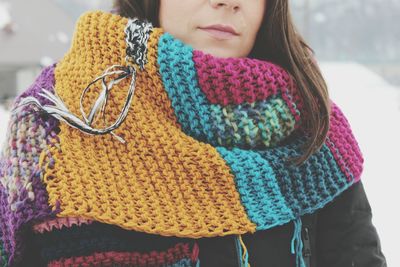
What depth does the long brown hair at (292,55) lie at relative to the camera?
0.98 m

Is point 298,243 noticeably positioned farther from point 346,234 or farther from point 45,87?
point 45,87

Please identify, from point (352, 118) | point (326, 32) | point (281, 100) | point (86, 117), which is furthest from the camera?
point (326, 32)

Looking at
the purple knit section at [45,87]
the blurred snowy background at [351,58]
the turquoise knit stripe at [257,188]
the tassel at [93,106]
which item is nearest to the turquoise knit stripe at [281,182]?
the turquoise knit stripe at [257,188]

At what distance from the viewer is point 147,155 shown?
2.85ft

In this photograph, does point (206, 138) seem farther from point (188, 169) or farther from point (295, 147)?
point (295, 147)

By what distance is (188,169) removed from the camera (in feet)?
2.87

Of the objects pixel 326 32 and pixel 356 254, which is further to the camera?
pixel 326 32

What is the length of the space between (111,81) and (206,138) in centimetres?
20

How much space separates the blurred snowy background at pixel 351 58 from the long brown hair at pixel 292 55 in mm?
205

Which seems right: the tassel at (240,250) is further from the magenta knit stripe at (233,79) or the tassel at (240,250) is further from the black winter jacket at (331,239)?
the magenta knit stripe at (233,79)

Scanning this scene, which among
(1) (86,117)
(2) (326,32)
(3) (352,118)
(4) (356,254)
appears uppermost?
(2) (326,32)

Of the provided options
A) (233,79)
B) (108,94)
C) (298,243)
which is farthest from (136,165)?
(298,243)

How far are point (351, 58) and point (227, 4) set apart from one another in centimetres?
1876

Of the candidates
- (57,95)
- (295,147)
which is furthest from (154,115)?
(295,147)
